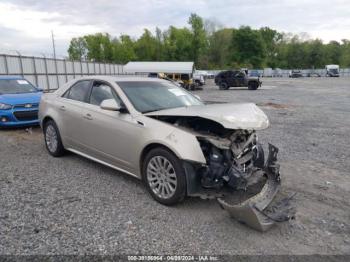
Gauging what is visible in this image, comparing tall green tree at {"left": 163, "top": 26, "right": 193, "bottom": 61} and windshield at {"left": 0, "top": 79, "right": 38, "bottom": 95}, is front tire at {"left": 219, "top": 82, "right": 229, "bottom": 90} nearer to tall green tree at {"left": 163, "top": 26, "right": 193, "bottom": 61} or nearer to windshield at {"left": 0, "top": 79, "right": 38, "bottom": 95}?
windshield at {"left": 0, "top": 79, "right": 38, "bottom": 95}

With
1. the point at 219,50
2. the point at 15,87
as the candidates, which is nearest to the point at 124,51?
the point at 219,50

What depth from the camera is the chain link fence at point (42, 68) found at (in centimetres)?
1788

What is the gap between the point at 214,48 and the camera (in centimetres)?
8456

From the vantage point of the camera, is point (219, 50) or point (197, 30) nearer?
point (197, 30)

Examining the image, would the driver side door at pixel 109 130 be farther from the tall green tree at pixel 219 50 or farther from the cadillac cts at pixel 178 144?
the tall green tree at pixel 219 50

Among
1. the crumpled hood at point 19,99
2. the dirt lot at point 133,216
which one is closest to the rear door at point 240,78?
the crumpled hood at point 19,99

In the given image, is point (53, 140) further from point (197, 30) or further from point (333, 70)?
point (333, 70)

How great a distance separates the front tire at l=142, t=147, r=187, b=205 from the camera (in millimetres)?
3622

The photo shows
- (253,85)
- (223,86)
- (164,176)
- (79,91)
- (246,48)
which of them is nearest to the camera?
(164,176)

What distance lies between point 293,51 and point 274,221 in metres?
103

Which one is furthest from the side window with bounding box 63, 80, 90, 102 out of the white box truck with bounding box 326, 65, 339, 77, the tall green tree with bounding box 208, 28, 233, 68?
the tall green tree with bounding box 208, 28, 233, 68

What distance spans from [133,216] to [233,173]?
1286mm

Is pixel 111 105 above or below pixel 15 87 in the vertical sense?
above

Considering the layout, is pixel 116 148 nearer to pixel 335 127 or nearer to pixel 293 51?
pixel 335 127
